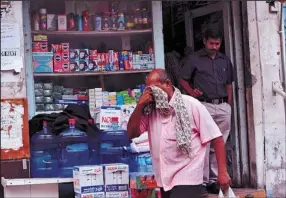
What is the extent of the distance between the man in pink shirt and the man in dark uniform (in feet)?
6.09

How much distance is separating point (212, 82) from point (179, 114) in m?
2.09

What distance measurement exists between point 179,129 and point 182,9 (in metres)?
4.10

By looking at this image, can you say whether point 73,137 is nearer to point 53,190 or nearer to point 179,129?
point 53,190

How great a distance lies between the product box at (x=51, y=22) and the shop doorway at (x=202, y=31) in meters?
2.02

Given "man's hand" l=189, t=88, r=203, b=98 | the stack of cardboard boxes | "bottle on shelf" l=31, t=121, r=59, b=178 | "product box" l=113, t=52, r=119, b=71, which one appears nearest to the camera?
the stack of cardboard boxes

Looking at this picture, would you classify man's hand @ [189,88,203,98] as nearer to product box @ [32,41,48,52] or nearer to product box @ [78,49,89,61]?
product box @ [78,49,89,61]

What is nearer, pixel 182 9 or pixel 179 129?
pixel 179 129

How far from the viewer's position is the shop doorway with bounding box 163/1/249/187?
24.9 feet

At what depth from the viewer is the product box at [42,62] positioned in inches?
280

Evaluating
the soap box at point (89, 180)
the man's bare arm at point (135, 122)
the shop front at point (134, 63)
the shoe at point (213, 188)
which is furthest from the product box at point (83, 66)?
the man's bare arm at point (135, 122)

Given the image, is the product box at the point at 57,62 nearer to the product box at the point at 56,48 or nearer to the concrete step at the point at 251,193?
the product box at the point at 56,48

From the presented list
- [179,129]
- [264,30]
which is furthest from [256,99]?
[179,129]

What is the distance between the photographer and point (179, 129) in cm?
518

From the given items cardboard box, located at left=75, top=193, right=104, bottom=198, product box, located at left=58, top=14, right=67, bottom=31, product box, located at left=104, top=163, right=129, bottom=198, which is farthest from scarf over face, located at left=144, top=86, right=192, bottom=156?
product box, located at left=58, top=14, right=67, bottom=31
